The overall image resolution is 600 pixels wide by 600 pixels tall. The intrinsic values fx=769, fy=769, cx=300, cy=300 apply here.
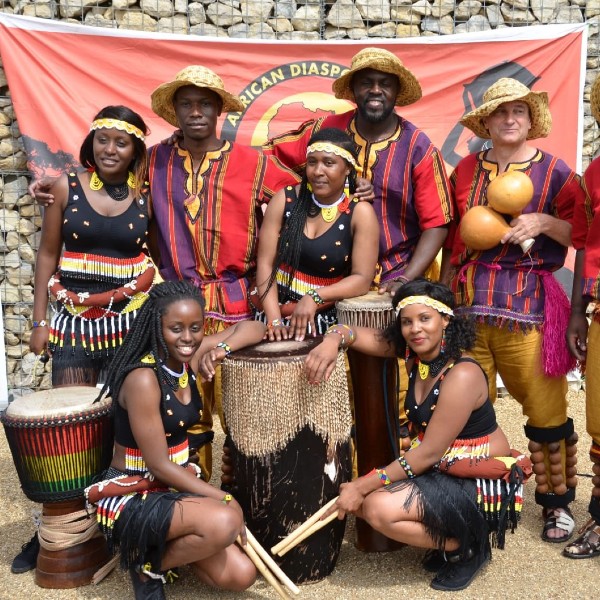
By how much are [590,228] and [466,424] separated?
1.05 meters

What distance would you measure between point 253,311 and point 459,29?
361cm

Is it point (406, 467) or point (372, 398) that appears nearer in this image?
point (406, 467)

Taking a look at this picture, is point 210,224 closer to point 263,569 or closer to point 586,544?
point 263,569

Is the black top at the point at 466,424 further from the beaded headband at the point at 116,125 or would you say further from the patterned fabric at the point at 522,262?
the beaded headband at the point at 116,125

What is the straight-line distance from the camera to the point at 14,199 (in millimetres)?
5988

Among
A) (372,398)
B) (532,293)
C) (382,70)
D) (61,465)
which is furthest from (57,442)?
(382,70)

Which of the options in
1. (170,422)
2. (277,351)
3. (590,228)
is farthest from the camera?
(590,228)

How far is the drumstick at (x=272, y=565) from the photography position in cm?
300

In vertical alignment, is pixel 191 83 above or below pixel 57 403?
above

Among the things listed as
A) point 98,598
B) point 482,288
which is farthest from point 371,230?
point 98,598

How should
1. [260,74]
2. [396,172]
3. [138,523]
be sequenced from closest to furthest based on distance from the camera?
[138,523] < [396,172] < [260,74]

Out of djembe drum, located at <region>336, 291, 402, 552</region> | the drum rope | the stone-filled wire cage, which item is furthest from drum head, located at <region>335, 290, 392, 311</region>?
the stone-filled wire cage

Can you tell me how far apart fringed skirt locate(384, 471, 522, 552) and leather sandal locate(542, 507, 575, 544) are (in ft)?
1.78

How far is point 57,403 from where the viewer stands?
3330 millimetres
